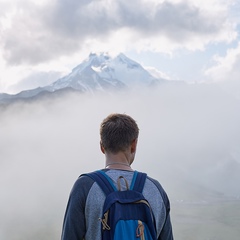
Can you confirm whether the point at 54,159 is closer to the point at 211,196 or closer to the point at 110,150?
the point at 211,196

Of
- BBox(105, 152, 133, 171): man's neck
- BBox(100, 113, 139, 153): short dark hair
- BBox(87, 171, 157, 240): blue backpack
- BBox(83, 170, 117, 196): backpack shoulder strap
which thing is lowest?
BBox(87, 171, 157, 240): blue backpack

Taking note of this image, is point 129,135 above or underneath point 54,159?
underneath

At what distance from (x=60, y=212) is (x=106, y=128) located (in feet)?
359

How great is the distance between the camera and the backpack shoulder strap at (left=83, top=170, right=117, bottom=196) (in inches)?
170

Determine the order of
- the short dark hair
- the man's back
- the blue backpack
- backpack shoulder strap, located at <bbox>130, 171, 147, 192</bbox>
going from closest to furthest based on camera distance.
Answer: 1. the blue backpack
2. the man's back
3. backpack shoulder strap, located at <bbox>130, 171, 147, 192</bbox>
4. the short dark hair

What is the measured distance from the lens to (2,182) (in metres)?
144

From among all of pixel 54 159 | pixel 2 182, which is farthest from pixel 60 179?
pixel 54 159

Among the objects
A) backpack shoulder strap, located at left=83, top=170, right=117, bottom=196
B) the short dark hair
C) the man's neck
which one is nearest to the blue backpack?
backpack shoulder strap, located at left=83, top=170, right=117, bottom=196

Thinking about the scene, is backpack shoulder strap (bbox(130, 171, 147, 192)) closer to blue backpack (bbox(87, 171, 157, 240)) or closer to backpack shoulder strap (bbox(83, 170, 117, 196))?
blue backpack (bbox(87, 171, 157, 240))

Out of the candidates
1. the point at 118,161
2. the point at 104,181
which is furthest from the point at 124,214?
the point at 118,161

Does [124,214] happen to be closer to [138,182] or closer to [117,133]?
[138,182]

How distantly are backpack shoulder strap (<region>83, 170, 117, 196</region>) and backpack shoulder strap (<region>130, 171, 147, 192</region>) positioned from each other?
224 millimetres

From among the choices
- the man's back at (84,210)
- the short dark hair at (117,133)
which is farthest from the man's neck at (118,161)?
the man's back at (84,210)

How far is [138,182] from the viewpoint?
14.7 ft
